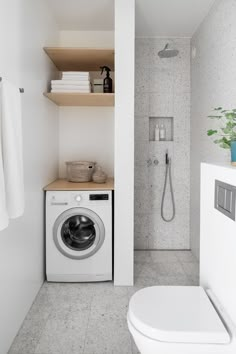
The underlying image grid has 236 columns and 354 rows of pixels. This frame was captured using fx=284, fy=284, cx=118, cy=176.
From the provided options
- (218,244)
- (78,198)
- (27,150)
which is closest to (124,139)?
(78,198)

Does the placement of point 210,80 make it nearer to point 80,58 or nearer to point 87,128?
point 80,58

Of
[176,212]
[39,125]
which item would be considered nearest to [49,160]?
[39,125]

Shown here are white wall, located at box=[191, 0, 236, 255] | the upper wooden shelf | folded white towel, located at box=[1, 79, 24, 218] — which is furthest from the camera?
the upper wooden shelf

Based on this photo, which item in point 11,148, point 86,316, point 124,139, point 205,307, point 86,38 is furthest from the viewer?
point 86,38

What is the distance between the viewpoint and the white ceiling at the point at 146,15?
2.74 m

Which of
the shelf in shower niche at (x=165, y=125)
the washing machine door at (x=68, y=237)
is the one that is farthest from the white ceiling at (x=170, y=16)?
the washing machine door at (x=68, y=237)

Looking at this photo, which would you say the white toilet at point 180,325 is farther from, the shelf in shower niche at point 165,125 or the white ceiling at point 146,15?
the white ceiling at point 146,15

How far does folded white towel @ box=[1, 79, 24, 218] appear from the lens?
4.81ft

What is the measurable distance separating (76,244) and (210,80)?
2.01m

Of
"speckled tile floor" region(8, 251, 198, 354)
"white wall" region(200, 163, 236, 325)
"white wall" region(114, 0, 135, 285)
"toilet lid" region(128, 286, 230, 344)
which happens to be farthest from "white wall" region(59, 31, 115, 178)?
"toilet lid" region(128, 286, 230, 344)

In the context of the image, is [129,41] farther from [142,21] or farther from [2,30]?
[2,30]

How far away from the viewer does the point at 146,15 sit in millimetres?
2928

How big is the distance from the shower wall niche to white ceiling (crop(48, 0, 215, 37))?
8.5 inches

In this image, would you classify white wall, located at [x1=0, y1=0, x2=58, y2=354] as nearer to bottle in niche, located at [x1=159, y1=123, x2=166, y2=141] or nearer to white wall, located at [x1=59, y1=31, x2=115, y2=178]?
white wall, located at [x1=59, y1=31, x2=115, y2=178]
